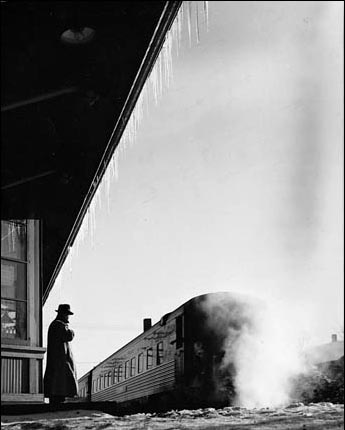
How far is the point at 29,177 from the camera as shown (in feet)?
13.5

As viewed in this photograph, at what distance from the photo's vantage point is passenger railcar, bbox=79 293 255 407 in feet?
27.2

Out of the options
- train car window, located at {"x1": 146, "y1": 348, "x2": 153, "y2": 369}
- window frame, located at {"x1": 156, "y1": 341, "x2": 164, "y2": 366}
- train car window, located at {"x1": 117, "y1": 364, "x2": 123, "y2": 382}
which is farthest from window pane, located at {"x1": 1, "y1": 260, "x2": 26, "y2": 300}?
train car window, located at {"x1": 117, "y1": 364, "x2": 123, "y2": 382}

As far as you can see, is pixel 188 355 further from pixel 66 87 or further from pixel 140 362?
pixel 66 87

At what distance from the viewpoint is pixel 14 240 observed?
4.14m

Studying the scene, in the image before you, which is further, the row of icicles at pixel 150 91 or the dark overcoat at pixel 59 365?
the dark overcoat at pixel 59 365

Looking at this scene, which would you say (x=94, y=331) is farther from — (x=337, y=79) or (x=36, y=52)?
(x=337, y=79)

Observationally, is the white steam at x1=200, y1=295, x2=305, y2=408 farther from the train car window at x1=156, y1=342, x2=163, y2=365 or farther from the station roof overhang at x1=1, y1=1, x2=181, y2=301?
the station roof overhang at x1=1, y1=1, x2=181, y2=301

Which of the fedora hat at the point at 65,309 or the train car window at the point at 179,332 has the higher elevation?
the fedora hat at the point at 65,309

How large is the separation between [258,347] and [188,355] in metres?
1.03

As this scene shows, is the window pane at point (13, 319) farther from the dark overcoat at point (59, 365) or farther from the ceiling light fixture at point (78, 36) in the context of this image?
the ceiling light fixture at point (78, 36)

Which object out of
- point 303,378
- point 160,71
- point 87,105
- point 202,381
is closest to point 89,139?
point 87,105

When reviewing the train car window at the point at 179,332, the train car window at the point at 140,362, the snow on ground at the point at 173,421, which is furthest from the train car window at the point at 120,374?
the snow on ground at the point at 173,421

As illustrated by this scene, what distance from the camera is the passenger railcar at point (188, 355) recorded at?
8305 millimetres

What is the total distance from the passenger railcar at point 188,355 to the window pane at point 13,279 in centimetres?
426
